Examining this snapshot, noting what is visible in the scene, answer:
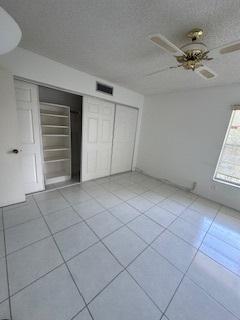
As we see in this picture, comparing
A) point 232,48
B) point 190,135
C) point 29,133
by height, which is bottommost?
point 29,133

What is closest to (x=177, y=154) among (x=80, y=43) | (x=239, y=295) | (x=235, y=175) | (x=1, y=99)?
(x=235, y=175)

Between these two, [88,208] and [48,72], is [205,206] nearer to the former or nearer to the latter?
[88,208]

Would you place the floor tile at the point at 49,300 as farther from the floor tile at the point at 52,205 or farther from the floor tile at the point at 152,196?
the floor tile at the point at 152,196

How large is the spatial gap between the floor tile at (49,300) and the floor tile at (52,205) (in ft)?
3.68

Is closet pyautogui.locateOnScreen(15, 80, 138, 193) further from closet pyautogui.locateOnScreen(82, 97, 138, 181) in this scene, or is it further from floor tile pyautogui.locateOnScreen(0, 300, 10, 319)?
floor tile pyautogui.locateOnScreen(0, 300, 10, 319)

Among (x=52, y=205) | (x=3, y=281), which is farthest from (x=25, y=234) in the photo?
(x=52, y=205)

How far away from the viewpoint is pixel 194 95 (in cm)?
324

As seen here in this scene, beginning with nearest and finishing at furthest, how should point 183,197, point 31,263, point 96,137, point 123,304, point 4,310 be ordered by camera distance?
point 4,310, point 123,304, point 31,263, point 183,197, point 96,137

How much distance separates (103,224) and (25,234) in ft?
3.35

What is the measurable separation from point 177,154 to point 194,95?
1.44 m

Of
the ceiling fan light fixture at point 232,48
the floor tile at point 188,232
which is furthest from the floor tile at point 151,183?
the ceiling fan light fixture at point 232,48

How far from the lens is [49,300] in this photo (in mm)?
1177

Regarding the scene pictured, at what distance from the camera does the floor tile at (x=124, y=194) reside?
2.99 m

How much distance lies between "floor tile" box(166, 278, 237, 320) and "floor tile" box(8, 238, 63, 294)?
1.18 m
